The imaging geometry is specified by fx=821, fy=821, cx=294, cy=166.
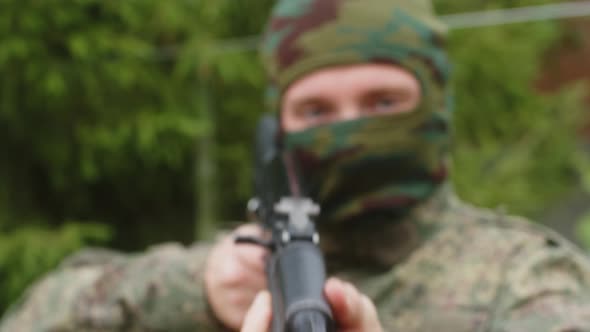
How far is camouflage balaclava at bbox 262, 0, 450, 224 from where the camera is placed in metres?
1.44

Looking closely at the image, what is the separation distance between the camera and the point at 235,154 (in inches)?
158

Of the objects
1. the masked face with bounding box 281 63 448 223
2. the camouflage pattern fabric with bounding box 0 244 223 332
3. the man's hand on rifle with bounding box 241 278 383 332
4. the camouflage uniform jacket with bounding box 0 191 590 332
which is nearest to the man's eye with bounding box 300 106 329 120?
the masked face with bounding box 281 63 448 223

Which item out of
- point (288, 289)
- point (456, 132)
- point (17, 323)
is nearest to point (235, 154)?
point (456, 132)

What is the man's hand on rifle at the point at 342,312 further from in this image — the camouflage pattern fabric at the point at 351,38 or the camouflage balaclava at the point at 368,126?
the camouflage pattern fabric at the point at 351,38

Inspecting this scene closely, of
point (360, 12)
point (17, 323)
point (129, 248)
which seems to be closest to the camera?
point (360, 12)

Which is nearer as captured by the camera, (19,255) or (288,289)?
(288,289)

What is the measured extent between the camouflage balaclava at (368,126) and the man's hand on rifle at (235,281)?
16 centimetres

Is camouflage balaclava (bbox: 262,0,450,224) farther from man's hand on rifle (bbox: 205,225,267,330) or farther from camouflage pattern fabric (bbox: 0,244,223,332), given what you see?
camouflage pattern fabric (bbox: 0,244,223,332)

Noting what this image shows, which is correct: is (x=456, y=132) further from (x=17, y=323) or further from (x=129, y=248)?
(x=17, y=323)

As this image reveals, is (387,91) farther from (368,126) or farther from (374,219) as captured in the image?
(374,219)

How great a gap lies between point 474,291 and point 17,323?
92 cm

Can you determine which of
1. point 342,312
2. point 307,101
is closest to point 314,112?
point 307,101

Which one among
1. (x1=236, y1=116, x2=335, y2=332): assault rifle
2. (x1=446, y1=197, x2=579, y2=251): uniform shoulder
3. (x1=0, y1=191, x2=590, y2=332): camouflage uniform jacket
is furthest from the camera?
(x1=446, y1=197, x2=579, y2=251): uniform shoulder

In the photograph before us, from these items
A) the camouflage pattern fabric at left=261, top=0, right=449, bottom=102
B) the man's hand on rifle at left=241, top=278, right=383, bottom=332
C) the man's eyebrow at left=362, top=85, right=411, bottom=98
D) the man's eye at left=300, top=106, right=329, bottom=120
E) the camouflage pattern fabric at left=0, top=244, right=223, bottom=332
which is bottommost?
the camouflage pattern fabric at left=0, top=244, right=223, bottom=332
